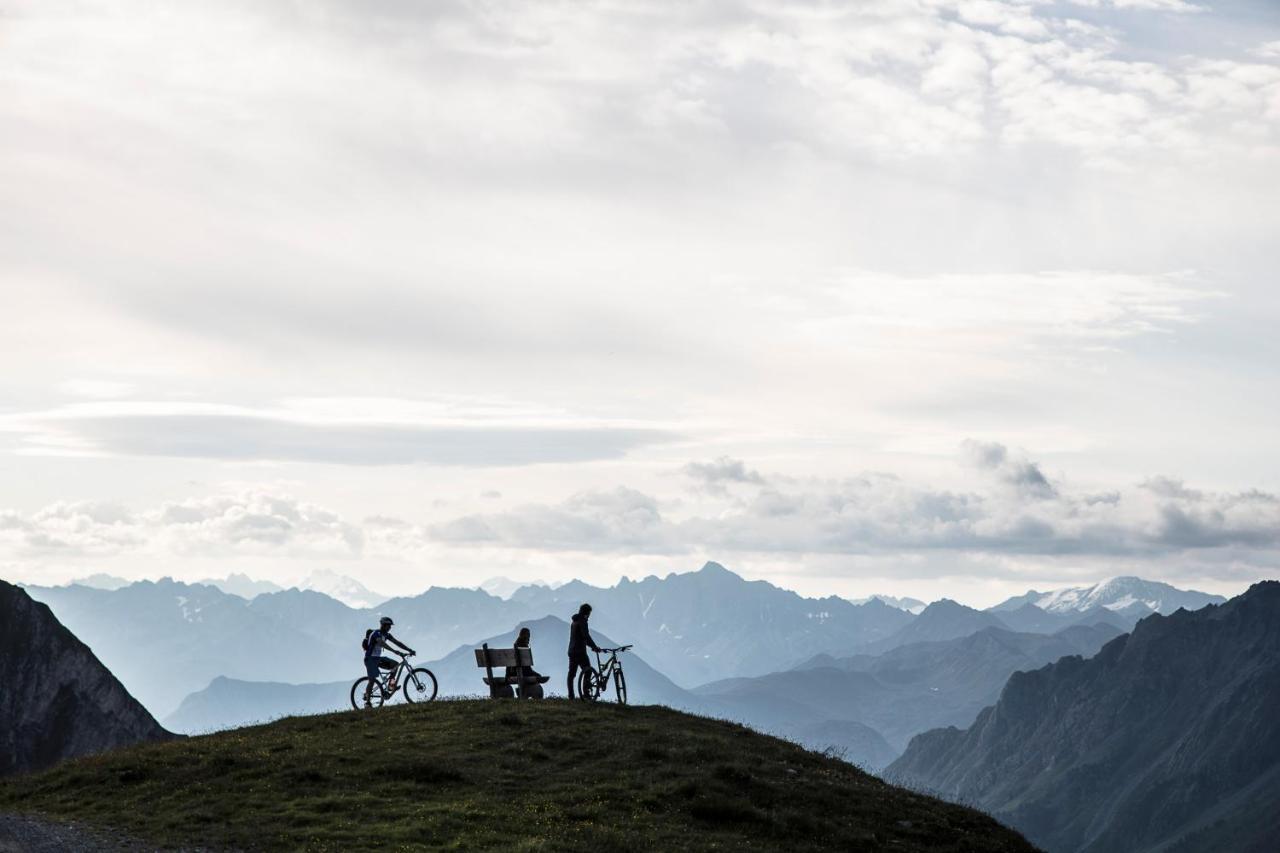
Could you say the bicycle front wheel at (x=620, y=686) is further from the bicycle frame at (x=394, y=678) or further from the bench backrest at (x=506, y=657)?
the bicycle frame at (x=394, y=678)

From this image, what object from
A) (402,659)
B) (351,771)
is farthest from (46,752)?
(351,771)

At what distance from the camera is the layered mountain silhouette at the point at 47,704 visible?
18038cm

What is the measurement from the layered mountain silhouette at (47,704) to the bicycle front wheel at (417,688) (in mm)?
144126

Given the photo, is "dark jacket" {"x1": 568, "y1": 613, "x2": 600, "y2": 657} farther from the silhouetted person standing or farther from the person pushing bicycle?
the person pushing bicycle

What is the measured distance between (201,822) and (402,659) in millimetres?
17690

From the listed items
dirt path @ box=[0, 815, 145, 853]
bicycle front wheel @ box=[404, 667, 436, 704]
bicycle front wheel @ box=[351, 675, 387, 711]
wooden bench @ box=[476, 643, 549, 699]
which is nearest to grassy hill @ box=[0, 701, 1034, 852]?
dirt path @ box=[0, 815, 145, 853]

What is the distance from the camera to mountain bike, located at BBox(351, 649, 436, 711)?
48.8 m

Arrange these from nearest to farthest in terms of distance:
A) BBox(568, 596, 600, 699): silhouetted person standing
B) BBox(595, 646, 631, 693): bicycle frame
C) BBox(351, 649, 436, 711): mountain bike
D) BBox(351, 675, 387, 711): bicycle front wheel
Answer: BBox(568, 596, 600, 699): silhouetted person standing < BBox(351, 675, 387, 711): bicycle front wheel < BBox(351, 649, 436, 711): mountain bike < BBox(595, 646, 631, 693): bicycle frame

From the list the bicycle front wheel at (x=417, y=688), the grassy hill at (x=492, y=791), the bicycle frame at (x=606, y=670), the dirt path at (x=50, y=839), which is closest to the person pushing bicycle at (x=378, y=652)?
the bicycle front wheel at (x=417, y=688)

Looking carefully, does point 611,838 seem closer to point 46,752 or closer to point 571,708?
point 571,708

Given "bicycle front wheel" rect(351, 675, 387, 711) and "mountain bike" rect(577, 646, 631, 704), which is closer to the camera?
"bicycle front wheel" rect(351, 675, 387, 711)

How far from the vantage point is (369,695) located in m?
48.5

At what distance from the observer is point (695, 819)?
33.6 metres

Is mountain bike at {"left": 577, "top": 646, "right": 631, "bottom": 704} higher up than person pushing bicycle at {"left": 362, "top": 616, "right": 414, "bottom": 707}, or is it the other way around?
person pushing bicycle at {"left": 362, "top": 616, "right": 414, "bottom": 707}
